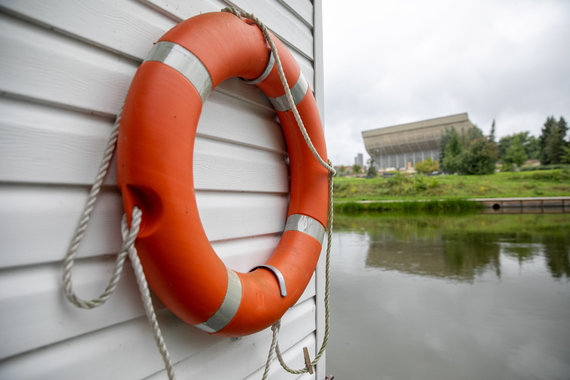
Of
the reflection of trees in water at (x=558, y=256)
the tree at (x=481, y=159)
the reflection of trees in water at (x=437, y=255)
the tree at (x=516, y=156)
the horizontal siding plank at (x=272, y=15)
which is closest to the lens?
the horizontal siding plank at (x=272, y=15)

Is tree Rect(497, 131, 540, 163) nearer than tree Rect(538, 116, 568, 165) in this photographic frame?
No

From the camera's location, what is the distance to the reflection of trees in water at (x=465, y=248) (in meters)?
3.82

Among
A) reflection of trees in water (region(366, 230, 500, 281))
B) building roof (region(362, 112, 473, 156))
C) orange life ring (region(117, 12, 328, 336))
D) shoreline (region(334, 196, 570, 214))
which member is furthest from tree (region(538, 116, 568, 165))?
orange life ring (region(117, 12, 328, 336))

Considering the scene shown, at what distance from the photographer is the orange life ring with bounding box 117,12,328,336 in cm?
62

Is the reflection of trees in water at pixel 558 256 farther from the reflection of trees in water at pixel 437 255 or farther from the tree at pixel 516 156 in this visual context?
the tree at pixel 516 156

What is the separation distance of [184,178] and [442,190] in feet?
51.8

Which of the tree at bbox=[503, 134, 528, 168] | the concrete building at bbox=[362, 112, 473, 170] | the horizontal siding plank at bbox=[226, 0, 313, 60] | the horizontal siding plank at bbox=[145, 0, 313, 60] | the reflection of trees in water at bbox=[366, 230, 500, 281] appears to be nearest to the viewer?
the horizontal siding plank at bbox=[145, 0, 313, 60]

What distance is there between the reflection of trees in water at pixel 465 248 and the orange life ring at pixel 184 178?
338cm

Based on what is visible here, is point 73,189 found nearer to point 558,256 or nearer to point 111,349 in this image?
point 111,349

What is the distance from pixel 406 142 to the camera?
40188 millimetres

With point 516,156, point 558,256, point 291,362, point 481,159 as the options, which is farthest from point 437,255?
point 516,156

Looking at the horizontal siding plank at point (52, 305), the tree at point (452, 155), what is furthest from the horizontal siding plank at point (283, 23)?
the tree at point (452, 155)

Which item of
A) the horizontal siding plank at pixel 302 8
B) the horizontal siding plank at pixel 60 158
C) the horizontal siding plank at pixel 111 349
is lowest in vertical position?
the horizontal siding plank at pixel 111 349

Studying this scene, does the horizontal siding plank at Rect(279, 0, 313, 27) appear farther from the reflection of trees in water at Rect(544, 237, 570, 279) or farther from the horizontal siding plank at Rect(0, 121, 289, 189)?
the reflection of trees in water at Rect(544, 237, 570, 279)
